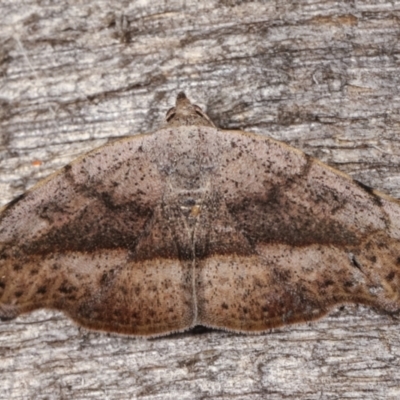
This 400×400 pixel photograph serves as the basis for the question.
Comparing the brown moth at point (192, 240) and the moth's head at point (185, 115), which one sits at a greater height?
the moth's head at point (185, 115)

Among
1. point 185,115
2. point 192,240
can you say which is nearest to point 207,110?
point 185,115

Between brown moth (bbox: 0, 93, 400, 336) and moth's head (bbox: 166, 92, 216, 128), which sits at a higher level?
moth's head (bbox: 166, 92, 216, 128)

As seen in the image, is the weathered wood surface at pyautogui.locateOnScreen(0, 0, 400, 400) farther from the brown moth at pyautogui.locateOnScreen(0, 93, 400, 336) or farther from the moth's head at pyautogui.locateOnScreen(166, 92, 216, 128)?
the brown moth at pyautogui.locateOnScreen(0, 93, 400, 336)

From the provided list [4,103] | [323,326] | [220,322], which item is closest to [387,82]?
[323,326]

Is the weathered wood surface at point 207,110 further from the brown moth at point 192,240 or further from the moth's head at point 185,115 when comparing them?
the brown moth at point 192,240

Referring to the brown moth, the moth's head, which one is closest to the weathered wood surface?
the moth's head

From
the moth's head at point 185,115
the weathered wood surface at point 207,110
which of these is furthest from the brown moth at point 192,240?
the weathered wood surface at point 207,110
